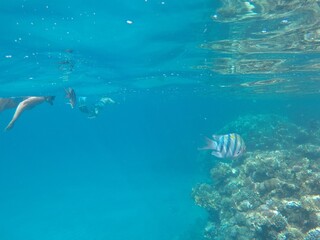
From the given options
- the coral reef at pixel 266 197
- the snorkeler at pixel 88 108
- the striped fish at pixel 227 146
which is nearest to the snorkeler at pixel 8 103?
the snorkeler at pixel 88 108

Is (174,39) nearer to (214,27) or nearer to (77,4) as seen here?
(214,27)

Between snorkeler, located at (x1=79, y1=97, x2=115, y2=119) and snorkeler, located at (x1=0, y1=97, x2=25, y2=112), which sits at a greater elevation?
snorkeler, located at (x1=0, y1=97, x2=25, y2=112)

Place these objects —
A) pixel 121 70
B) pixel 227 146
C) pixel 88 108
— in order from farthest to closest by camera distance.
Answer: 1. pixel 121 70
2. pixel 88 108
3. pixel 227 146

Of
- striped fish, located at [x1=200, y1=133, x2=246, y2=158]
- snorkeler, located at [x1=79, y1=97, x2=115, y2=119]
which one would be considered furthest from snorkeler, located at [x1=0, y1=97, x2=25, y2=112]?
striped fish, located at [x1=200, y1=133, x2=246, y2=158]

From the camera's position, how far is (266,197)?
14.0 meters

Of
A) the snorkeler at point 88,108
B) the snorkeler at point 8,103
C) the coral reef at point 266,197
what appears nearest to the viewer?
the snorkeler at point 8,103

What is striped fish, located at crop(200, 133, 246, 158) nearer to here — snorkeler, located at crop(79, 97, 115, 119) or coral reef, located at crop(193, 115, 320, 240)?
coral reef, located at crop(193, 115, 320, 240)

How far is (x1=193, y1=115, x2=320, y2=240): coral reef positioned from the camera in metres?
11.8

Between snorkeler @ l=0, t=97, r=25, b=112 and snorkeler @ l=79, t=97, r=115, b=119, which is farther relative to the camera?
snorkeler @ l=79, t=97, r=115, b=119

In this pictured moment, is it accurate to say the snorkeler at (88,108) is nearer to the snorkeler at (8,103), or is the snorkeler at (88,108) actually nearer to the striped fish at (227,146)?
the snorkeler at (8,103)

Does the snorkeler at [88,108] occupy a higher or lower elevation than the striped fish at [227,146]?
lower

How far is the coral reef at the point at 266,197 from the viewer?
38.7ft

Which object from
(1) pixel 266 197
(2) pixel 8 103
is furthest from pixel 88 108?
(1) pixel 266 197

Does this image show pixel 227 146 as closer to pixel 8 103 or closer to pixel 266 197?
pixel 8 103
